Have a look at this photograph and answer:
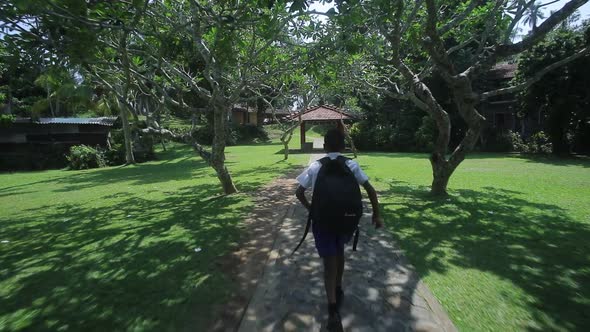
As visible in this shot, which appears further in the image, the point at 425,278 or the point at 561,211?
the point at 561,211

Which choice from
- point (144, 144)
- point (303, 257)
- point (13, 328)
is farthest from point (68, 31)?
point (144, 144)

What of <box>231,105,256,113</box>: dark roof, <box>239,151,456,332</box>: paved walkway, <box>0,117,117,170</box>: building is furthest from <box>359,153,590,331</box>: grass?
<box>231,105,256,113</box>: dark roof

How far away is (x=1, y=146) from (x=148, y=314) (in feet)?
85.3

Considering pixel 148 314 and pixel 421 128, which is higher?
pixel 421 128

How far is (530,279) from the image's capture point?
4.06m

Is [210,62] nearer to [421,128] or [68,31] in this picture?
[68,31]

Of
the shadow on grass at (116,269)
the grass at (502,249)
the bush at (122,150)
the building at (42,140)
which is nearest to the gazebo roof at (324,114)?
the bush at (122,150)

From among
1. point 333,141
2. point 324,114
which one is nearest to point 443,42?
point 333,141

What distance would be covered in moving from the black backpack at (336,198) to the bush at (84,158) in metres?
22.3

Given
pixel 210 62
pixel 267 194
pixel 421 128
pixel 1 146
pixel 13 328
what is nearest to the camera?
pixel 13 328

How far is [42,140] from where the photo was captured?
76.5 feet

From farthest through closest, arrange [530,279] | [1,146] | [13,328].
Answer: [1,146]
[530,279]
[13,328]

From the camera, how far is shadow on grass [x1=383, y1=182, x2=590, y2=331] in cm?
359

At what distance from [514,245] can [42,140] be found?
Answer: 2741 cm
